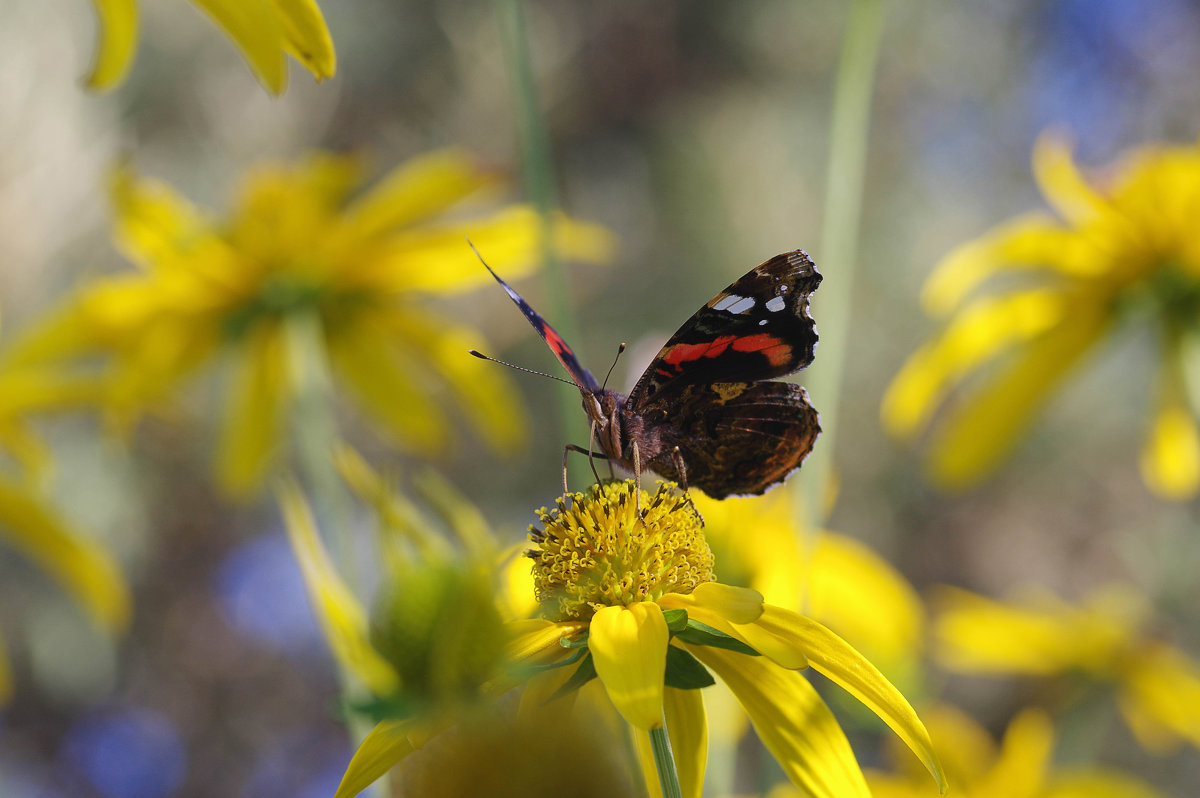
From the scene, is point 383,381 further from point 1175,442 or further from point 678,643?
point 1175,442

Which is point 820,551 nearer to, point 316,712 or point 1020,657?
point 1020,657

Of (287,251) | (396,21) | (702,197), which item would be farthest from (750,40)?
(287,251)

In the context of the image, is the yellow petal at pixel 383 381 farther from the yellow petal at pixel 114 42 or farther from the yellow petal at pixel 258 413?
the yellow petal at pixel 114 42

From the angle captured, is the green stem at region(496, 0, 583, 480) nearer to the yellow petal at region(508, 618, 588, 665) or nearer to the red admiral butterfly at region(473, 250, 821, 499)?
the red admiral butterfly at region(473, 250, 821, 499)

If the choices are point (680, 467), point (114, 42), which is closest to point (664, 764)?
point (680, 467)

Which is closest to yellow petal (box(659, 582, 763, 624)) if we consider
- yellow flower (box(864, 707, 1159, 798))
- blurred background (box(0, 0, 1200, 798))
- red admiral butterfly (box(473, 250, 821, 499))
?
red admiral butterfly (box(473, 250, 821, 499))
